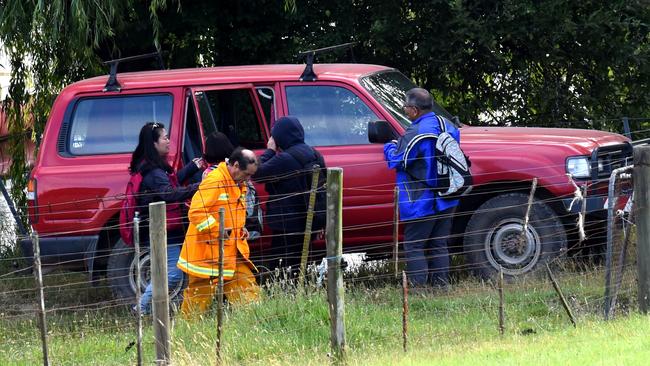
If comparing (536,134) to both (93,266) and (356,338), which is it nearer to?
(356,338)

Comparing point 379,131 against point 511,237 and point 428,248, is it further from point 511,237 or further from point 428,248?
point 511,237

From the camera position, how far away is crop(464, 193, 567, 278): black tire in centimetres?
977

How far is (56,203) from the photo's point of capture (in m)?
10.1

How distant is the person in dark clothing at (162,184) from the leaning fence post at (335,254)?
6.96 feet

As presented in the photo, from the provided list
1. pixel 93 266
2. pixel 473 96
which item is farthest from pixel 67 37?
pixel 473 96

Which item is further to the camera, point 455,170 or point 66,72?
point 66,72

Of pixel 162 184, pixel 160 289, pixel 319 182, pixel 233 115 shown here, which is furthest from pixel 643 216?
pixel 233 115

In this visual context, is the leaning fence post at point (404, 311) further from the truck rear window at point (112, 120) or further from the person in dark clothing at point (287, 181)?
the truck rear window at point (112, 120)

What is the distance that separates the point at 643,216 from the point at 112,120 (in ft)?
15.0

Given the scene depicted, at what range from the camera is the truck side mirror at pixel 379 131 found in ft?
32.2

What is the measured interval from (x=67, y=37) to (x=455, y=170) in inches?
193

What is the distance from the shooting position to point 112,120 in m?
10.4

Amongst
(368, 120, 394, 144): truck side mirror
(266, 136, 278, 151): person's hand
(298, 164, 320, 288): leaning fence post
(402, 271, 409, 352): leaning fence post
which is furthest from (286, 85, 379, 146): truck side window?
(402, 271, 409, 352): leaning fence post

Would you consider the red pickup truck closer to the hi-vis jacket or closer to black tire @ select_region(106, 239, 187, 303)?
black tire @ select_region(106, 239, 187, 303)
